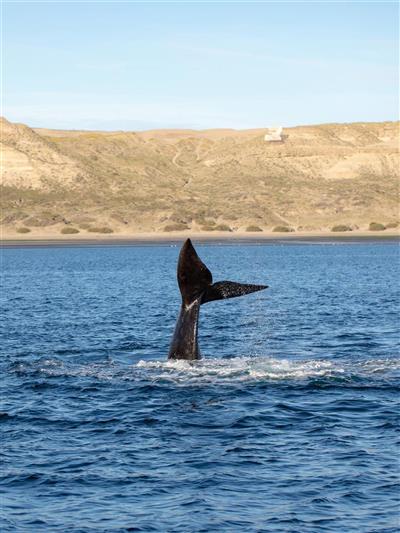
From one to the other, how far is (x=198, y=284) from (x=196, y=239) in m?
116

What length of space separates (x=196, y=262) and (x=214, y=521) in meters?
12.6

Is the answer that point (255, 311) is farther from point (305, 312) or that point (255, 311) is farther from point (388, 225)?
point (388, 225)

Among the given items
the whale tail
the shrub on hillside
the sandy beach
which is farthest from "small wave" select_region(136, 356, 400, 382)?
the shrub on hillside

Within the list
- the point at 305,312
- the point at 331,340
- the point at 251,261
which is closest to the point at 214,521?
the point at 331,340

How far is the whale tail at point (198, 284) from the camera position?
93.5 ft

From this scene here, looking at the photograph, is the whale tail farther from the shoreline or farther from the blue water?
the shoreline

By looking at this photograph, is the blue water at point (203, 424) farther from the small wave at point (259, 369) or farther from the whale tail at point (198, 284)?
the whale tail at point (198, 284)

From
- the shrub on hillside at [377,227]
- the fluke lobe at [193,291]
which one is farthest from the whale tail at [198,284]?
the shrub on hillside at [377,227]

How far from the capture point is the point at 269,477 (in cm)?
1948

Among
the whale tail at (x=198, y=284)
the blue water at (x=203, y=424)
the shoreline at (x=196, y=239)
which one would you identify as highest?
the whale tail at (x=198, y=284)

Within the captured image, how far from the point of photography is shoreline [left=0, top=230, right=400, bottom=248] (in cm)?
14188

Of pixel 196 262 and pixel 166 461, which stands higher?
pixel 196 262

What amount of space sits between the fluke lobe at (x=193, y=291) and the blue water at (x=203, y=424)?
888 millimetres

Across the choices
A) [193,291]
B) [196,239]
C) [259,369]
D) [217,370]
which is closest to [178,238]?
[196,239]
